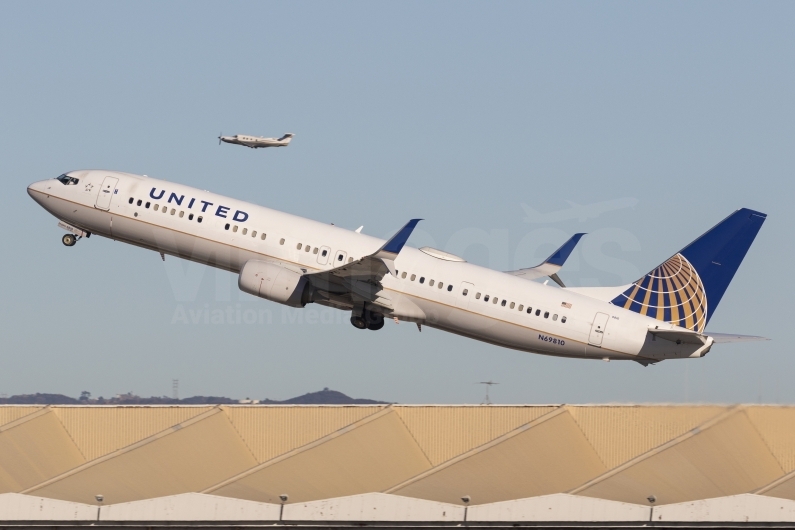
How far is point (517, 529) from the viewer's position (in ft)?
125

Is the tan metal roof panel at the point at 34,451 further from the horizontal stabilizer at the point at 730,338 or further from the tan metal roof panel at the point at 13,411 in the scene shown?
the horizontal stabilizer at the point at 730,338

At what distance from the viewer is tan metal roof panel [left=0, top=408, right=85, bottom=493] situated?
42.7 m

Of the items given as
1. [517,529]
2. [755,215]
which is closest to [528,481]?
[517,529]

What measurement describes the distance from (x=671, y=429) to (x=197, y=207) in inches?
902

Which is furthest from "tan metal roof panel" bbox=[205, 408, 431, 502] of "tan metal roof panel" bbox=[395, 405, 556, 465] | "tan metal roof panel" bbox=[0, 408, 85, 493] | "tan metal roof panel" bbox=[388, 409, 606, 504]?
"tan metal roof panel" bbox=[0, 408, 85, 493]

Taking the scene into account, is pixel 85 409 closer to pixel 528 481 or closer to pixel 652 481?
pixel 528 481

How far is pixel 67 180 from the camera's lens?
Result: 54031mm

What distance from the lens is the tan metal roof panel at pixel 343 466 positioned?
3956 cm

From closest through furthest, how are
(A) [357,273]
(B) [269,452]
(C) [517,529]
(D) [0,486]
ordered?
(C) [517,529]
(D) [0,486]
(B) [269,452]
(A) [357,273]

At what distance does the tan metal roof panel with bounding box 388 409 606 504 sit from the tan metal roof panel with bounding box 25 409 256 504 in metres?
7.77

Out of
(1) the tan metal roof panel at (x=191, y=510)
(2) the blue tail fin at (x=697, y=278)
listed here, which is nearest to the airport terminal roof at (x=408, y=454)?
(1) the tan metal roof panel at (x=191, y=510)

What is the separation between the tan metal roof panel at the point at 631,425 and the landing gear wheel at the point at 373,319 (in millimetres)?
10773

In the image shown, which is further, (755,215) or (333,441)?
(755,215)

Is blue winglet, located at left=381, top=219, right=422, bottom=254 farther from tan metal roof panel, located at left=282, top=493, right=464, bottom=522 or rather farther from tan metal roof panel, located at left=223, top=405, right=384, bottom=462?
tan metal roof panel, located at left=282, top=493, right=464, bottom=522
